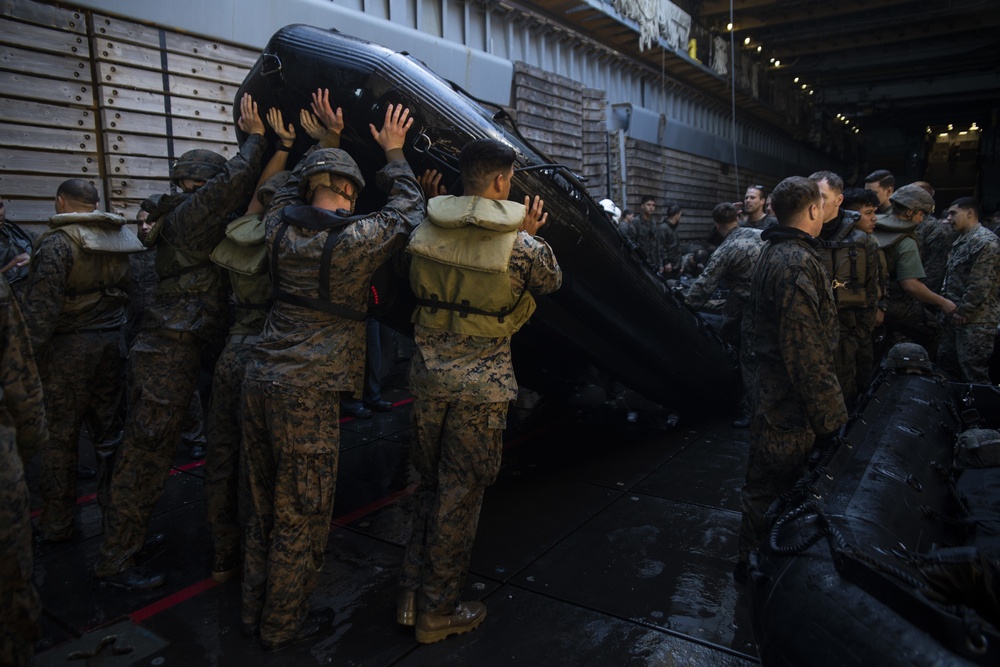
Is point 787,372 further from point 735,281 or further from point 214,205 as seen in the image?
point 214,205

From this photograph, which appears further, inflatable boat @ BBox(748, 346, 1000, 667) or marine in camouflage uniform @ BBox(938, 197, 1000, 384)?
marine in camouflage uniform @ BBox(938, 197, 1000, 384)

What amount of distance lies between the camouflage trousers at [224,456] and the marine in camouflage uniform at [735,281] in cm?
315

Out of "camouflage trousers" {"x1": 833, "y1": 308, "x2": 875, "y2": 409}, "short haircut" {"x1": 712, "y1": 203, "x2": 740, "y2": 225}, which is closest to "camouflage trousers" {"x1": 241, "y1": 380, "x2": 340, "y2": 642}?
"camouflage trousers" {"x1": 833, "y1": 308, "x2": 875, "y2": 409}

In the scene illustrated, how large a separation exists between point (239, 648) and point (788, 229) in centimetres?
288

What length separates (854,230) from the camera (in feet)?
13.4

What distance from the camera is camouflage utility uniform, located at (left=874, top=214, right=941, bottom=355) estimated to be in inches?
183

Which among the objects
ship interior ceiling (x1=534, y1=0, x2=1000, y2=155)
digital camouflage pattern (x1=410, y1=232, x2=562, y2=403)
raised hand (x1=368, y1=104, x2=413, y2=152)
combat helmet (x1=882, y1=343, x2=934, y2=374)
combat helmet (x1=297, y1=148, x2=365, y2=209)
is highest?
ship interior ceiling (x1=534, y1=0, x2=1000, y2=155)

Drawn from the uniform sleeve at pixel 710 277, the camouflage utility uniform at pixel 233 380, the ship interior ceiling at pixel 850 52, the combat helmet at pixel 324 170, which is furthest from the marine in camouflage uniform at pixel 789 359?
the ship interior ceiling at pixel 850 52

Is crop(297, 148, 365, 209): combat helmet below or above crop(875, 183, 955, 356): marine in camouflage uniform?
above

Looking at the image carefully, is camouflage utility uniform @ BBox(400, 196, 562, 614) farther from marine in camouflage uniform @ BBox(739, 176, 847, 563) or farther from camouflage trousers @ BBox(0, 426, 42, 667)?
camouflage trousers @ BBox(0, 426, 42, 667)

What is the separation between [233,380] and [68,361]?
1.09 m

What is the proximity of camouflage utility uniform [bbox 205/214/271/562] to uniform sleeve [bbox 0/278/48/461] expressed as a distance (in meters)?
0.90

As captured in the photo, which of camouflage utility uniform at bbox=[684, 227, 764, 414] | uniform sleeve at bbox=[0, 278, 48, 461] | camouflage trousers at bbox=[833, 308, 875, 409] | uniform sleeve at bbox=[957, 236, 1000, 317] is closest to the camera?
uniform sleeve at bbox=[0, 278, 48, 461]

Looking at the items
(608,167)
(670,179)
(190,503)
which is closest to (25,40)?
(190,503)
